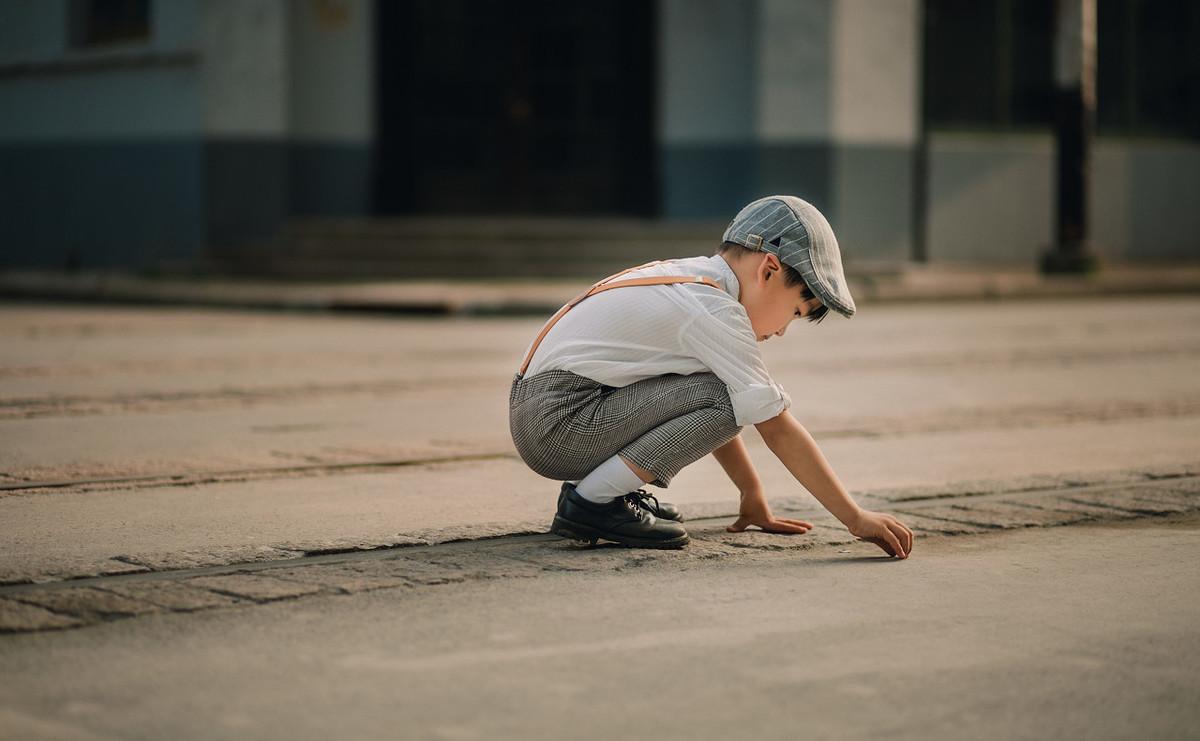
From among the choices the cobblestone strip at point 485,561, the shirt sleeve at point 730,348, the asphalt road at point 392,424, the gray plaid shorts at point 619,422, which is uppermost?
the shirt sleeve at point 730,348

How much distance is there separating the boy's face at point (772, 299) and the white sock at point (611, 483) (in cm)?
50

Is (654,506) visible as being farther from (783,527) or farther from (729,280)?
(729,280)

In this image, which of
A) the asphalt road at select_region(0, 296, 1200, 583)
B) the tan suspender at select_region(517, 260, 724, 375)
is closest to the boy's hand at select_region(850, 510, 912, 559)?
the tan suspender at select_region(517, 260, 724, 375)

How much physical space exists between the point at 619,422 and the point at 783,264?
606mm

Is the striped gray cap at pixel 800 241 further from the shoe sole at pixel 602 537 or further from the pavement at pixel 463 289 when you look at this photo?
the pavement at pixel 463 289

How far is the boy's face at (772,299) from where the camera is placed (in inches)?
184

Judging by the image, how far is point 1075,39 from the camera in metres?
16.3

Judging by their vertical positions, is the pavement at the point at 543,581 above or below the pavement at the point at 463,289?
below

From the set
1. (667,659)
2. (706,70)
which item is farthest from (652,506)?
(706,70)

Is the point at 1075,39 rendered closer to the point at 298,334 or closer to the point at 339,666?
the point at 298,334

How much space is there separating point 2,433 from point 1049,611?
4566mm

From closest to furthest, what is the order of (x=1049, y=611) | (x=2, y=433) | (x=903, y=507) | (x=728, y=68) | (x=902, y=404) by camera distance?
(x=1049, y=611) < (x=903, y=507) < (x=2, y=433) < (x=902, y=404) < (x=728, y=68)

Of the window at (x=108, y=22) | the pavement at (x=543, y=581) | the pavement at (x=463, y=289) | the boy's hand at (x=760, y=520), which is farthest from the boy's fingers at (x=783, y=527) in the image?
the window at (x=108, y=22)

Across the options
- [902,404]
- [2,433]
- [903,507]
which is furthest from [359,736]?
[902,404]
